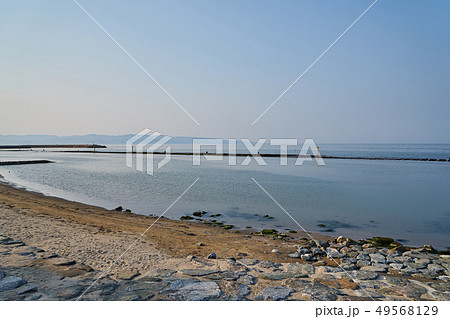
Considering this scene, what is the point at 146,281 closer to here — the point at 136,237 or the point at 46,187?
the point at 136,237

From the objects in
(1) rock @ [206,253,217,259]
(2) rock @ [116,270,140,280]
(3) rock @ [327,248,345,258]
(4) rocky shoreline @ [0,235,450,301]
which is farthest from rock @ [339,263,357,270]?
(2) rock @ [116,270,140,280]

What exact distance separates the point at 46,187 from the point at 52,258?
17.1 m

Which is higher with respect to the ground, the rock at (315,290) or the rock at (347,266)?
the rock at (315,290)

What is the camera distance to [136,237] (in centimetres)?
800

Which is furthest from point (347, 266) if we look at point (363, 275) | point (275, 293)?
point (275, 293)

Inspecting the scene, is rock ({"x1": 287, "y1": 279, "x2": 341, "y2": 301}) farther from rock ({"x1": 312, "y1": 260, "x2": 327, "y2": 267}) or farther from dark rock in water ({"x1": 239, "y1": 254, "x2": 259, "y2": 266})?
rock ({"x1": 312, "y1": 260, "x2": 327, "y2": 267})

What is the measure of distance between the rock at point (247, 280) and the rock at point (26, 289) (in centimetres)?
317

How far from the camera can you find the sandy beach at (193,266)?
4340mm

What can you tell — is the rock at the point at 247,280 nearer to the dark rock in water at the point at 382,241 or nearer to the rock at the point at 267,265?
the rock at the point at 267,265

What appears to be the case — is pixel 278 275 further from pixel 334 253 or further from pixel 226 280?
pixel 334 253

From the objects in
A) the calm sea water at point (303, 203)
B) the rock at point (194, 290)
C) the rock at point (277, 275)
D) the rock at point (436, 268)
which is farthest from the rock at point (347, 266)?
the calm sea water at point (303, 203)

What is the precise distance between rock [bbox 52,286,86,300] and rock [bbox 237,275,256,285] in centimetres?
253

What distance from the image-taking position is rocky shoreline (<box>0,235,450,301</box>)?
13.8 feet

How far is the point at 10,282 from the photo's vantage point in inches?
166
